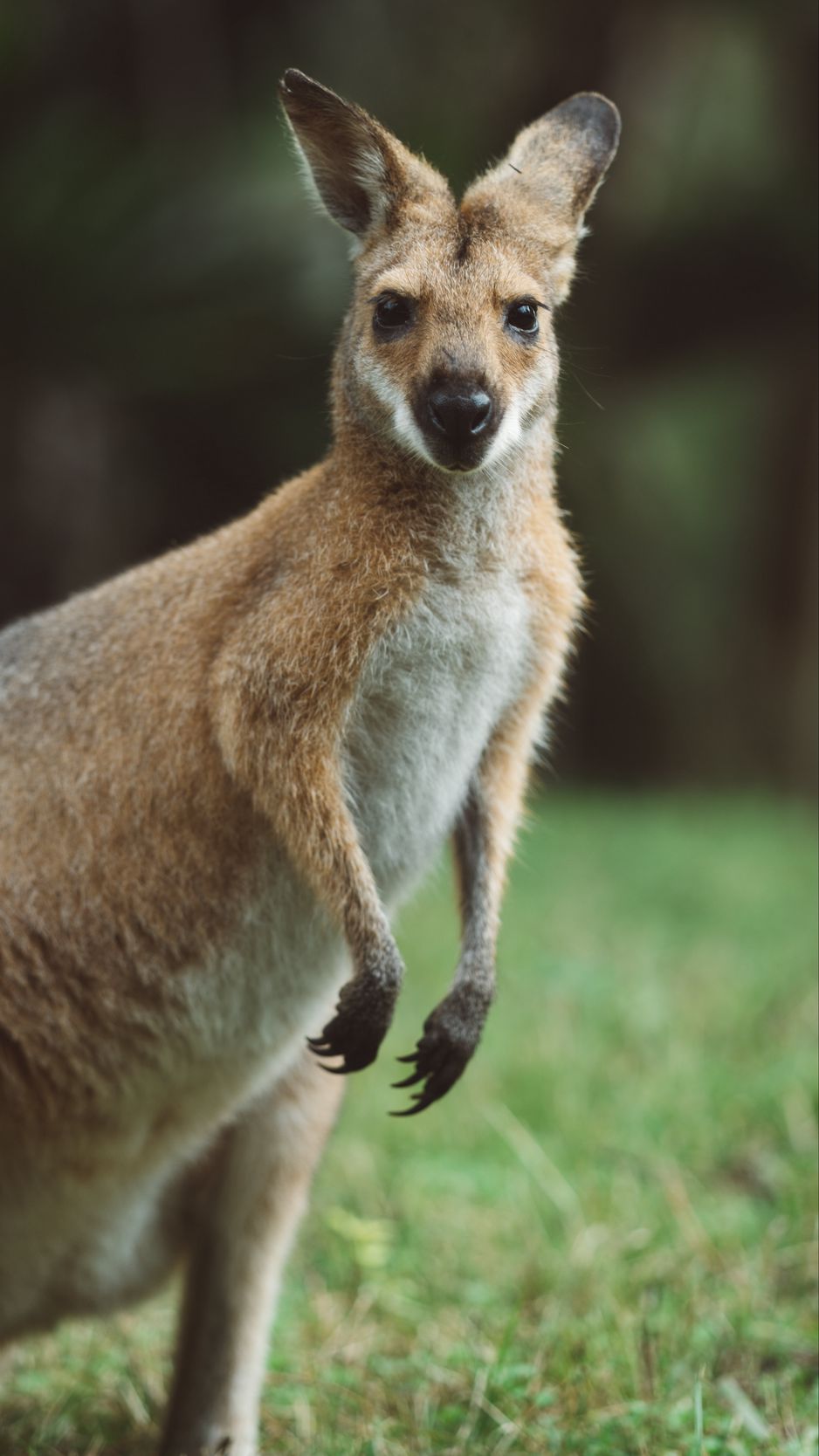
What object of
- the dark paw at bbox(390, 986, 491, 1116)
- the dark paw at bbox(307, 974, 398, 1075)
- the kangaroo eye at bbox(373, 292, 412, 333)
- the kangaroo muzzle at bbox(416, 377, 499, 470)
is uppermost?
the kangaroo eye at bbox(373, 292, 412, 333)

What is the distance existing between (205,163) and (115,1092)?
8.34 m

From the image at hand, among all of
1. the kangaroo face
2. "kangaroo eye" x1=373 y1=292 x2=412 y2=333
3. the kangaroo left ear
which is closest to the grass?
the kangaroo face

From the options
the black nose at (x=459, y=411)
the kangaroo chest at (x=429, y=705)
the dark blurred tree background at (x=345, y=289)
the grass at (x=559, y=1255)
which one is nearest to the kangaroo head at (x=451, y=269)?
the black nose at (x=459, y=411)

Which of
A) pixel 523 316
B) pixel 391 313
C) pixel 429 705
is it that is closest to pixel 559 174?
pixel 523 316

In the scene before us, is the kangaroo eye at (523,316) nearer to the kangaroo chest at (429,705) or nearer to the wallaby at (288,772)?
the wallaby at (288,772)

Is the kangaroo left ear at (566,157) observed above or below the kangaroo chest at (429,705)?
above

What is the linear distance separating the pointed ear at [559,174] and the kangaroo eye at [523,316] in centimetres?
19

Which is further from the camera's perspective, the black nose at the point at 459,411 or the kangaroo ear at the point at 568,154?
the kangaroo ear at the point at 568,154

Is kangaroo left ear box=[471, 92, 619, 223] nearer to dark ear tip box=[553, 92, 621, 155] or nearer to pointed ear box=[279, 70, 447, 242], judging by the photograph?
dark ear tip box=[553, 92, 621, 155]

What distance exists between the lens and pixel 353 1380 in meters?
3.47

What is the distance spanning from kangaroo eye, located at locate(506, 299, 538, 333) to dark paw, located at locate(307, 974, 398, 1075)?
124 centimetres

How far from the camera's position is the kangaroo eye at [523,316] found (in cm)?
310

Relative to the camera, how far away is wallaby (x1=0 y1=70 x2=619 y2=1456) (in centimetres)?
303

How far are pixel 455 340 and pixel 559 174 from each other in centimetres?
61
